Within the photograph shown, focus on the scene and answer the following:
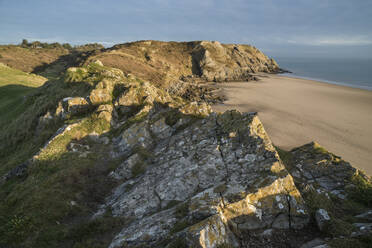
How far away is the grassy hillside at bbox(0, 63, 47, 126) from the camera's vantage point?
20.5m

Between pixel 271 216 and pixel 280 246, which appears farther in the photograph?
pixel 271 216

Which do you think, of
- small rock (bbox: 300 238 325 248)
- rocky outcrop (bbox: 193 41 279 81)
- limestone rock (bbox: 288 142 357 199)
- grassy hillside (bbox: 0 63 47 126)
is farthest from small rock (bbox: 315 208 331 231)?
rocky outcrop (bbox: 193 41 279 81)

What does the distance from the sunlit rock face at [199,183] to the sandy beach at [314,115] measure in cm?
1839

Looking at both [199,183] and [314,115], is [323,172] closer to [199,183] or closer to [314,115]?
[199,183]

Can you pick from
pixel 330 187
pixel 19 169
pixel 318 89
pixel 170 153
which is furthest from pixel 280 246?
pixel 318 89

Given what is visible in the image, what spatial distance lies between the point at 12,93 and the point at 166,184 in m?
31.2

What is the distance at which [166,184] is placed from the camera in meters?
9.32

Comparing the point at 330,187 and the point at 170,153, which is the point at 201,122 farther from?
the point at 330,187

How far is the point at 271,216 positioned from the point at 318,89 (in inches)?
2750

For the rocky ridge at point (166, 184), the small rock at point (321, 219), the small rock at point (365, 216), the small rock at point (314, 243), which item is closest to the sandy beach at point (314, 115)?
the rocky ridge at point (166, 184)

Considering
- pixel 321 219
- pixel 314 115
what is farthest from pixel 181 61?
pixel 321 219

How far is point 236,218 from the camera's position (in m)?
6.49

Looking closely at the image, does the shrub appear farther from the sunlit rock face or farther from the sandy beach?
the sandy beach

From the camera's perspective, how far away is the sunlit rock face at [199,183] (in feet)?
21.0
